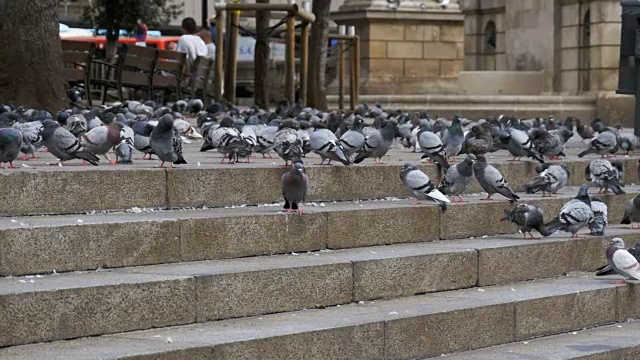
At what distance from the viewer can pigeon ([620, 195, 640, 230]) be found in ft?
40.1

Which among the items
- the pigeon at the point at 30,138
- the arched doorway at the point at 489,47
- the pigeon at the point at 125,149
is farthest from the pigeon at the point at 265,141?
the arched doorway at the point at 489,47

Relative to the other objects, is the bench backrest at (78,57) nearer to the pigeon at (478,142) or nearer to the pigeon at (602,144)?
the pigeon at (478,142)

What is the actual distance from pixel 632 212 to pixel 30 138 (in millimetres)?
4602

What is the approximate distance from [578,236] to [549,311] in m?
1.68

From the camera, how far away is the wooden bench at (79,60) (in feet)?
66.6

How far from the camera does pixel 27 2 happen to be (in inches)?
594

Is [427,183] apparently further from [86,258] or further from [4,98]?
[4,98]

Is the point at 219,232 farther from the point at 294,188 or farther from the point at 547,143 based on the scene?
the point at 547,143

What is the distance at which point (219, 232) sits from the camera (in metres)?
9.47

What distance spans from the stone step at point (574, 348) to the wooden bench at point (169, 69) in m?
12.5

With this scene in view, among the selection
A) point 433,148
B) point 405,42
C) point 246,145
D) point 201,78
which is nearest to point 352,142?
point 433,148

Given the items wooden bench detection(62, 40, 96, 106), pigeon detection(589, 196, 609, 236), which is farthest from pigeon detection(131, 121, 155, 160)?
wooden bench detection(62, 40, 96, 106)

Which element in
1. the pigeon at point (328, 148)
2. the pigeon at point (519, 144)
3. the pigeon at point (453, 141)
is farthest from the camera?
the pigeon at point (519, 144)

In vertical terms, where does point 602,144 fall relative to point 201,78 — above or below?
below
